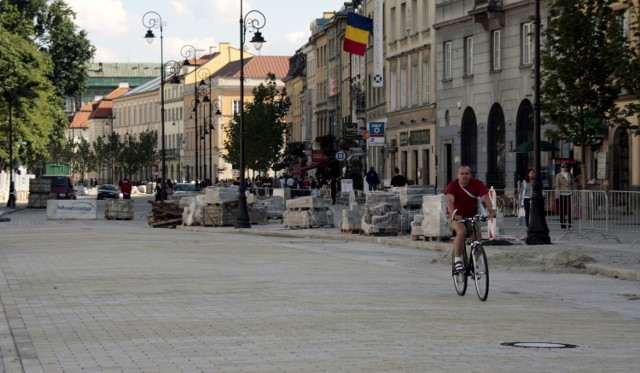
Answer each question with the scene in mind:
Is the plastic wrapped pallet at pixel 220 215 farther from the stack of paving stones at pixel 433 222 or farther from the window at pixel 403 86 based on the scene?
the window at pixel 403 86

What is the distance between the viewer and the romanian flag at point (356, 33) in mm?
70812

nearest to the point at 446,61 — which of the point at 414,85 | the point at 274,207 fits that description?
the point at 414,85

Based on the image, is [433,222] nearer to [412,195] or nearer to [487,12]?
[412,195]

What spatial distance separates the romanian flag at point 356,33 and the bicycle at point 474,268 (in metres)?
51.6

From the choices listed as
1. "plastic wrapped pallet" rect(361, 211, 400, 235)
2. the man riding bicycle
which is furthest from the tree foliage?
the man riding bicycle

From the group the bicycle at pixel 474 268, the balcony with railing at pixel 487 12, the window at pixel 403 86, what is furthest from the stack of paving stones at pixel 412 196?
the window at pixel 403 86

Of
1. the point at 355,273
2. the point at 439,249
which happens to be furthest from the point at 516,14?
the point at 355,273

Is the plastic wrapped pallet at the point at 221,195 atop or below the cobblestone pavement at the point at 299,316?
atop

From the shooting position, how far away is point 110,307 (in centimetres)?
1711

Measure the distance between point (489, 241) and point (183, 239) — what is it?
10.7 metres

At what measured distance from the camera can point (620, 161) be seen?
47.8 metres

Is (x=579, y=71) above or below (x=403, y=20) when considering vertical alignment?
below

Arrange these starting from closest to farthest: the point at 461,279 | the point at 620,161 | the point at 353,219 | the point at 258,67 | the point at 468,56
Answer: the point at 461,279
the point at 353,219
the point at 620,161
the point at 468,56
the point at 258,67

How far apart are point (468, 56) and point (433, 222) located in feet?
95.9
